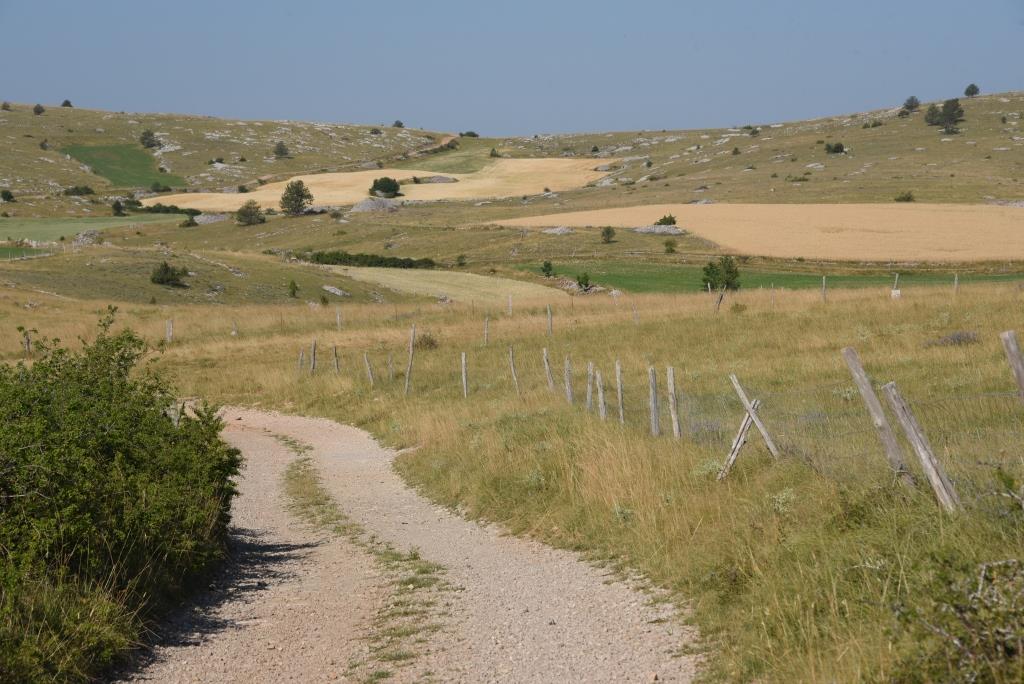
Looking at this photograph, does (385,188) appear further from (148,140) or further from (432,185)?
(148,140)

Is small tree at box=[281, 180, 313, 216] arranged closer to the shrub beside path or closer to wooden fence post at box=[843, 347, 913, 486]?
the shrub beside path

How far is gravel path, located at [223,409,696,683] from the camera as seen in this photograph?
8383mm

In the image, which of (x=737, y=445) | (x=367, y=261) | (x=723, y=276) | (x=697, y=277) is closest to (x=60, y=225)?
(x=367, y=261)

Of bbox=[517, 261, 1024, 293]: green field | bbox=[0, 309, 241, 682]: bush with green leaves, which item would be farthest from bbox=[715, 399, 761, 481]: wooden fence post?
bbox=[517, 261, 1024, 293]: green field

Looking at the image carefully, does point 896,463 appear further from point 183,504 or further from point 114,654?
point 183,504

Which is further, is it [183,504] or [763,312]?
[763,312]

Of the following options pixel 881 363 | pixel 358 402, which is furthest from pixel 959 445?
pixel 358 402

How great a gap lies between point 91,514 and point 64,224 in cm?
11704

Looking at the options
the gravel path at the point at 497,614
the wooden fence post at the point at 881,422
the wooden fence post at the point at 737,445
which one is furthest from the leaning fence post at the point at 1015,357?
the wooden fence post at the point at 737,445

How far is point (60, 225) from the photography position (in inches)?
4508

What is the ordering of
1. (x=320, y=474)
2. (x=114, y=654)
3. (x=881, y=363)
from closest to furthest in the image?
1. (x=114, y=654)
2. (x=320, y=474)
3. (x=881, y=363)

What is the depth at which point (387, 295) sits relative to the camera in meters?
74.8

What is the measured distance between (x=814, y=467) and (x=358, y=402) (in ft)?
80.6

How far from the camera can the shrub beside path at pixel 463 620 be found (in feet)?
27.8
